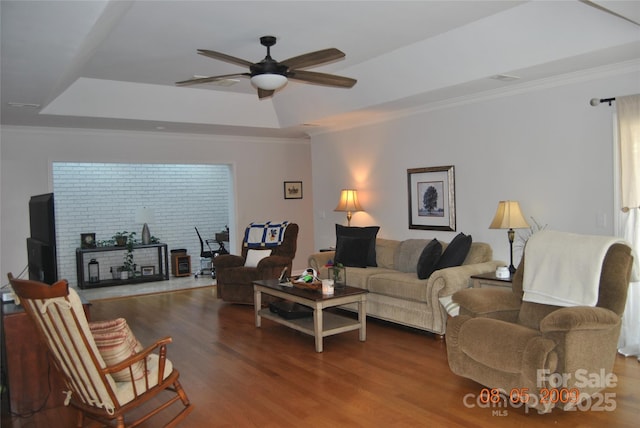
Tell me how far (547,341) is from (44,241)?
10.7ft

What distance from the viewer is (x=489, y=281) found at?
4504mm

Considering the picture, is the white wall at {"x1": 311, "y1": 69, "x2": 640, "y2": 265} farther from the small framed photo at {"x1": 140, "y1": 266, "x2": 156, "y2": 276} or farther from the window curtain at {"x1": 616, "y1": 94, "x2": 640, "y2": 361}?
the small framed photo at {"x1": 140, "y1": 266, "x2": 156, "y2": 276}

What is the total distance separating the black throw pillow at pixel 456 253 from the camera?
4.97 meters

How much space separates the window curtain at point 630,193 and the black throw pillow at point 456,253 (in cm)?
135

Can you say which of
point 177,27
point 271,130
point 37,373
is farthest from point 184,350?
point 271,130

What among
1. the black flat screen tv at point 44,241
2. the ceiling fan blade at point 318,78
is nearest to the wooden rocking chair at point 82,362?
the black flat screen tv at point 44,241

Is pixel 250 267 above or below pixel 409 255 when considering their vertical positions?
below

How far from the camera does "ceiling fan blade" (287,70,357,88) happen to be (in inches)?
155

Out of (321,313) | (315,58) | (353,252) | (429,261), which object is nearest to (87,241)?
(353,252)

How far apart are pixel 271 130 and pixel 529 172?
13.1 feet

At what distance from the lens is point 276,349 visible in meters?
4.55

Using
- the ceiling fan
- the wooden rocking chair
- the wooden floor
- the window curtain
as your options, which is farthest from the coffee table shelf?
the window curtain
